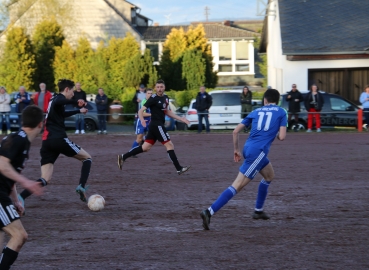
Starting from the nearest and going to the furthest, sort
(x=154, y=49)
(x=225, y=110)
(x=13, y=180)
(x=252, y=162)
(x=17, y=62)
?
1. (x=13, y=180)
2. (x=252, y=162)
3. (x=225, y=110)
4. (x=17, y=62)
5. (x=154, y=49)

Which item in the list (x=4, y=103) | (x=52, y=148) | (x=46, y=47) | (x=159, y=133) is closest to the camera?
(x=52, y=148)

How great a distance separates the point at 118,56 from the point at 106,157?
89.6 ft

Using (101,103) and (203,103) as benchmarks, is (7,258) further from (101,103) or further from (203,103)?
(101,103)

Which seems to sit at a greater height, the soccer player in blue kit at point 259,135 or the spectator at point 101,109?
the soccer player in blue kit at point 259,135

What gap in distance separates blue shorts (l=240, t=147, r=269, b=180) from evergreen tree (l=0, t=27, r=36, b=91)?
36.4 metres

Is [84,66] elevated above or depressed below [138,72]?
above

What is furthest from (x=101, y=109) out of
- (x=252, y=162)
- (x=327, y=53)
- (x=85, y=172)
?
(x=252, y=162)

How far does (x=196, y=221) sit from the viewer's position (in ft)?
29.7

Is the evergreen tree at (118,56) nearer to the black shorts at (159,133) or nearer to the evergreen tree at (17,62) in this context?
the evergreen tree at (17,62)

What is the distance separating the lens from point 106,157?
17.7 metres

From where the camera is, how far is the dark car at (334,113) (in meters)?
24.5

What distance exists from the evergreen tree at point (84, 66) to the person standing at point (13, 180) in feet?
123

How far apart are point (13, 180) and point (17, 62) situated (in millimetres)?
38920

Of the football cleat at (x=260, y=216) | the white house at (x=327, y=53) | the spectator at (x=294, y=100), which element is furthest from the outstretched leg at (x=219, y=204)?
the white house at (x=327, y=53)
